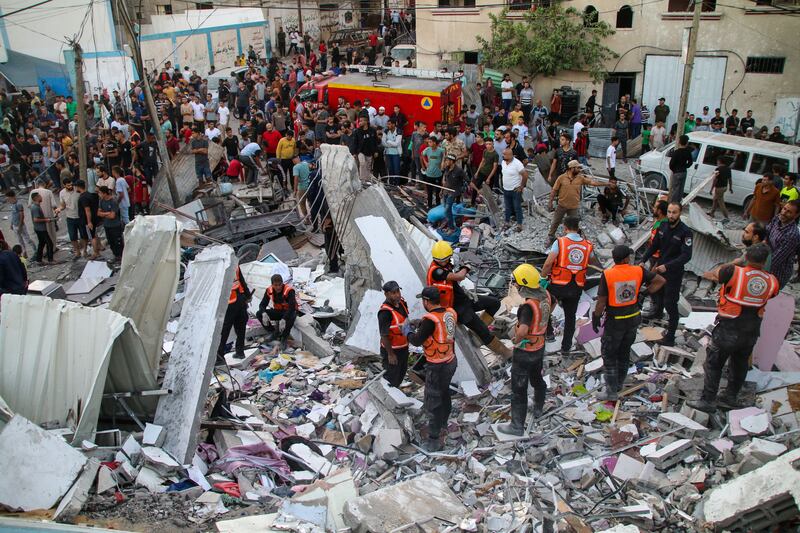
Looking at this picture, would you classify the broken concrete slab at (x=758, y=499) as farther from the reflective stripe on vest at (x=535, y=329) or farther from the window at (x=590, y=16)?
the window at (x=590, y=16)

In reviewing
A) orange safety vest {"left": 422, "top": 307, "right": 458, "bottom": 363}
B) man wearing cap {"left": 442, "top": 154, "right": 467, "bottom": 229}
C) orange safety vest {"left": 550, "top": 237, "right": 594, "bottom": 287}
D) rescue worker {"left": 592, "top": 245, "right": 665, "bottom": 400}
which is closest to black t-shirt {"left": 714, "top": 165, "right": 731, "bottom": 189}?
man wearing cap {"left": 442, "top": 154, "right": 467, "bottom": 229}

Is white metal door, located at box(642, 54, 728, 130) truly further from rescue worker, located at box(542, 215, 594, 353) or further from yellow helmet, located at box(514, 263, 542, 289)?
yellow helmet, located at box(514, 263, 542, 289)

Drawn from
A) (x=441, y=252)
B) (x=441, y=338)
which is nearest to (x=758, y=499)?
(x=441, y=338)

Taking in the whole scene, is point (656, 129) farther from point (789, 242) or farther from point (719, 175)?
point (789, 242)

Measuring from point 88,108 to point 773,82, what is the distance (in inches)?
748

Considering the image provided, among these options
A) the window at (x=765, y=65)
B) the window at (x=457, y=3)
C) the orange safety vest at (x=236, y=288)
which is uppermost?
the window at (x=457, y=3)

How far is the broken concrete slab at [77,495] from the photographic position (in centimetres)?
514

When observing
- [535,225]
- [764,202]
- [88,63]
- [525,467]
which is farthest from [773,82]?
[88,63]

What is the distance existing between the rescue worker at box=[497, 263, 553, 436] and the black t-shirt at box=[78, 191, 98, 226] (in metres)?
8.84

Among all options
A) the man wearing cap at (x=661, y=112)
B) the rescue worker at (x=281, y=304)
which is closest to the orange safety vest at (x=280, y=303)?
the rescue worker at (x=281, y=304)

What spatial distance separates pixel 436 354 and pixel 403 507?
151 centimetres

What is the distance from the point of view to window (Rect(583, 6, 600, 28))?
20.3 metres

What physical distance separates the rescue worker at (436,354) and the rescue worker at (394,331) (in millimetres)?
475

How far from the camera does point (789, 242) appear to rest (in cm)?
838
